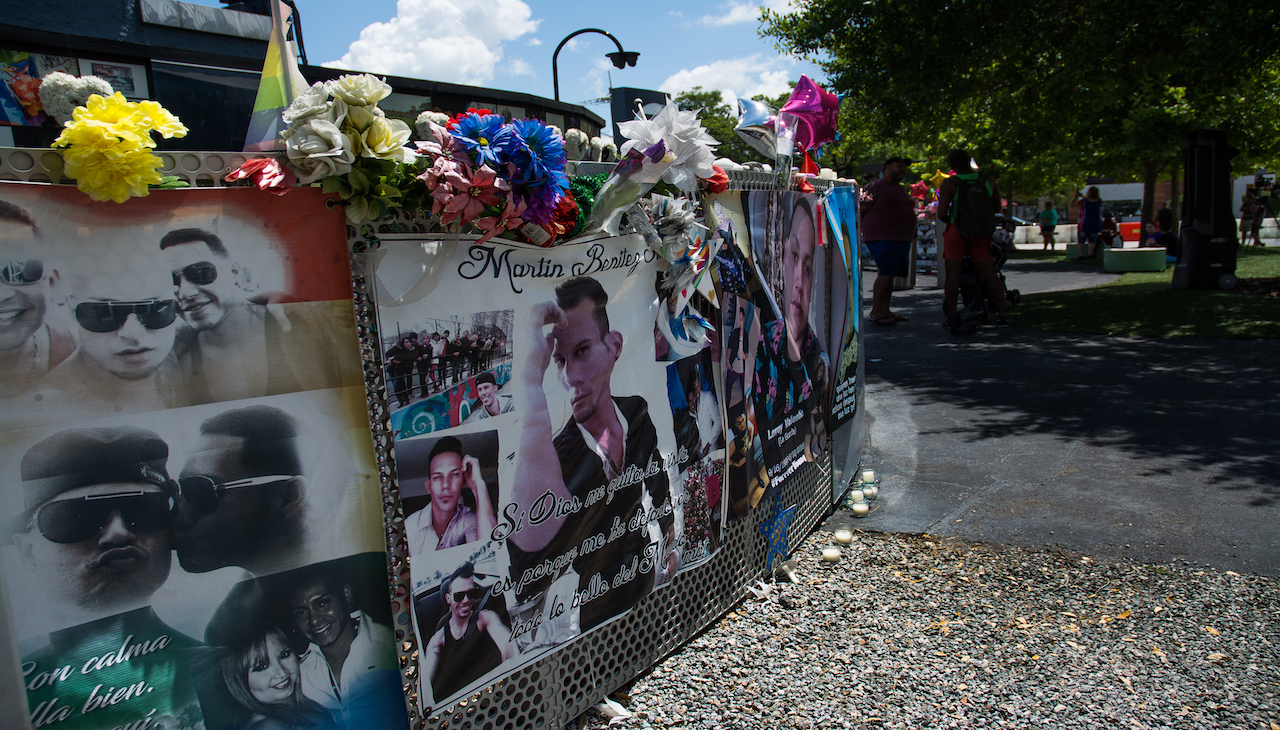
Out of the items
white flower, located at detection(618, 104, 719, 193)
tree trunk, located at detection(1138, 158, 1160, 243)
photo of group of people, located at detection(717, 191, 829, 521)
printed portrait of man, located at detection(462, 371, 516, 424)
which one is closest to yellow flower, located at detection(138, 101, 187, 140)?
printed portrait of man, located at detection(462, 371, 516, 424)

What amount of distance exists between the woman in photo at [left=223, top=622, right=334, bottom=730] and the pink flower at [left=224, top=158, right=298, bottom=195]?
103 cm

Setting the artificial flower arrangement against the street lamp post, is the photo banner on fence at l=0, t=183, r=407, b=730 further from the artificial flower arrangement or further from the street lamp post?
the street lamp post

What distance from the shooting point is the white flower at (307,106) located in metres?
1.84

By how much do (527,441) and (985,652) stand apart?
197 centimetres

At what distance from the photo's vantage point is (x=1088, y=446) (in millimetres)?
5441

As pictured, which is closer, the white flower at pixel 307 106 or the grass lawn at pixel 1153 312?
the white flower at pixel 307 106

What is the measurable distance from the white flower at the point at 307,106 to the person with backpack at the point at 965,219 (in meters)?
8.54

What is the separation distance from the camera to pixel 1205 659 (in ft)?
9.61

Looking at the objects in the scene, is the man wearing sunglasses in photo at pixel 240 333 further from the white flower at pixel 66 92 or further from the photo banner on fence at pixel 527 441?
the white flower at pixel 66 92

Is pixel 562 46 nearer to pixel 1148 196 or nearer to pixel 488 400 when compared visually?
pixel 488 400

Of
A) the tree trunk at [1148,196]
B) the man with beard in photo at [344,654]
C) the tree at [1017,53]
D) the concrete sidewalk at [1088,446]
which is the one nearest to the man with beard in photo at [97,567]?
the man with beard in photo at [344,654]

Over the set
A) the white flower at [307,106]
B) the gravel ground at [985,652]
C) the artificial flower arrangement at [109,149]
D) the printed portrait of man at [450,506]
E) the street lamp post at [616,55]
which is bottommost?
the gravel ground at [985,652]

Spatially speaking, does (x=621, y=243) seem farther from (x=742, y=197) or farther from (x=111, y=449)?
(x=111, y=449)

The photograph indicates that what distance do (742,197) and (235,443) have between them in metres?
2.40
